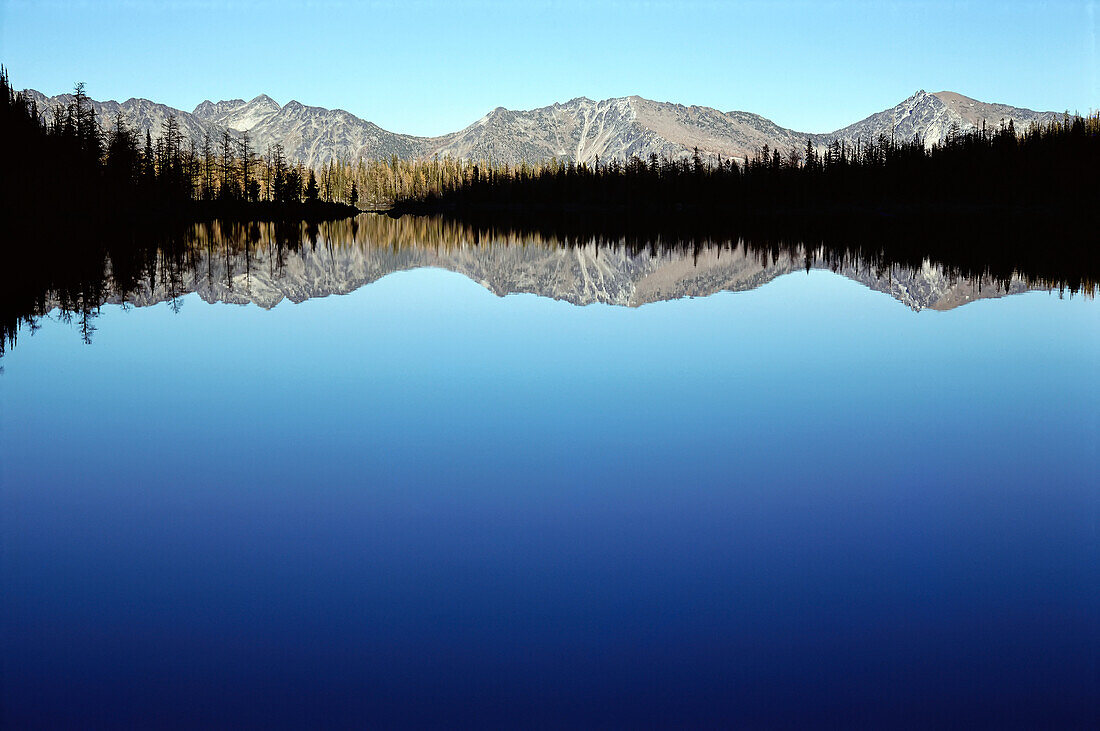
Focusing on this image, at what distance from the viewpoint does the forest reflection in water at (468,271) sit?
30375 mm

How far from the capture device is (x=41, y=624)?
7.25m

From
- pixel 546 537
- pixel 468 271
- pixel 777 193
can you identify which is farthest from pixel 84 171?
pixel 777 193

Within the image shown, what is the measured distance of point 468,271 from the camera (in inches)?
1939

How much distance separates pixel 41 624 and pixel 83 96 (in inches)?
5003

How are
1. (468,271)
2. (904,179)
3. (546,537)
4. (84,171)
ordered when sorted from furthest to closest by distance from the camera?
1. (904,179)
2. (84,171)
3. (468,271)
4. (546,537)

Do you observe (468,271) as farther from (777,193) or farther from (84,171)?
(777,193)

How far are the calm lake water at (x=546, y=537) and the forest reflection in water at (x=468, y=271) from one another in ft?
32.2

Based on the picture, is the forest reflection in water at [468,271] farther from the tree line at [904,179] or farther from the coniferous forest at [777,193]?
the tree line at [904,179]

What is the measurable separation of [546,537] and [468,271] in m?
41.0

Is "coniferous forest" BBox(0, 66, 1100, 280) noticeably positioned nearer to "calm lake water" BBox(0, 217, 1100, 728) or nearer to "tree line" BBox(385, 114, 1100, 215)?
"tree line" BBox(385, 114, 1100, 215)

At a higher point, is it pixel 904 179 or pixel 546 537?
pixel 904 179

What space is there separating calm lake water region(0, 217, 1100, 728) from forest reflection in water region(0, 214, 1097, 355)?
386 inches

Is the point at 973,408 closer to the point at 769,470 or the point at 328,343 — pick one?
the point at 769,470

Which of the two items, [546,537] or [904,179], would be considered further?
[904,179]
